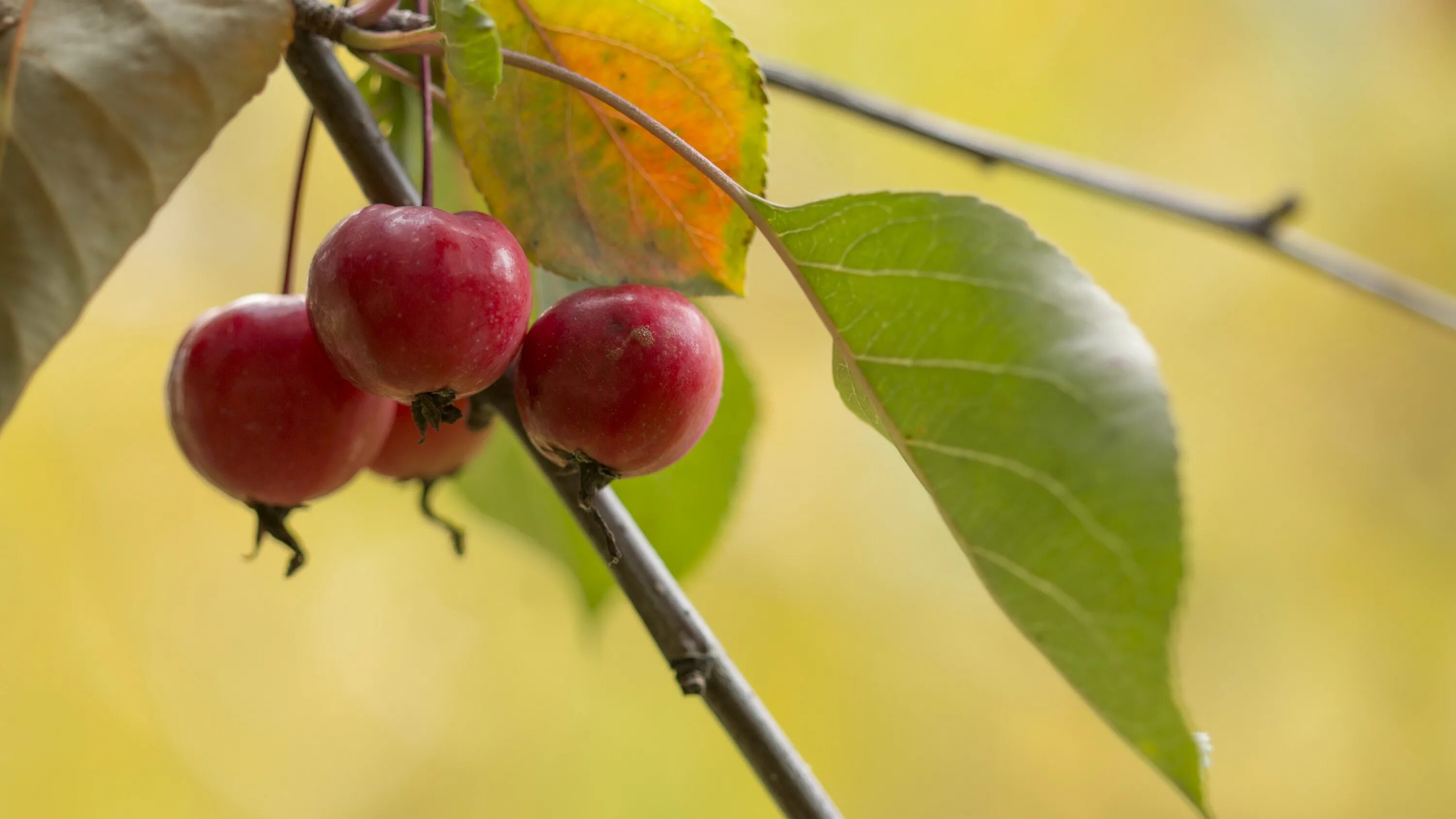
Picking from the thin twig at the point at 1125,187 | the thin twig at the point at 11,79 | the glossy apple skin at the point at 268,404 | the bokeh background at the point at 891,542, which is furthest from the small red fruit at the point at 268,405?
the bokeh background at the point at 891,542

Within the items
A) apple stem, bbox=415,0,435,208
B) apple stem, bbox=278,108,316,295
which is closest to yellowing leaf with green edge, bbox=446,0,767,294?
apple stem, bbox=415,0,435,208

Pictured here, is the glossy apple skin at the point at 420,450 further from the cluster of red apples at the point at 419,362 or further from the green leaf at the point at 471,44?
the green leaf at the point at 471,44

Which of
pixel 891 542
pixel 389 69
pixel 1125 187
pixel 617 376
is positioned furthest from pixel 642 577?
pixel 891 542

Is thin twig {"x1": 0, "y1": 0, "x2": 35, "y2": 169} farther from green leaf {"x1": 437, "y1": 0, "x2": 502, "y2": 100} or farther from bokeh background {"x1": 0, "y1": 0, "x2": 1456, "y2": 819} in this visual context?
bokeh background {"x1": 0, "y1": 0, "x2": 1456, "y2": 819}

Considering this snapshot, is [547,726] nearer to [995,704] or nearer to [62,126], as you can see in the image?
[995,704]

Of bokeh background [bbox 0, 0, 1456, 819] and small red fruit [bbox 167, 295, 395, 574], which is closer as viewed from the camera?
small red fruit [bbox 167, 295, 395, 574]

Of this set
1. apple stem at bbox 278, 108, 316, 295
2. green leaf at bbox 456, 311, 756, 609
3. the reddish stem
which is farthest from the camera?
green leaf at bbox 456, 311, 756, 609

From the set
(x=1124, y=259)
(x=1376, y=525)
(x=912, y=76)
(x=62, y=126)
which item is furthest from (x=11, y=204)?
(x=1376, y=525)
